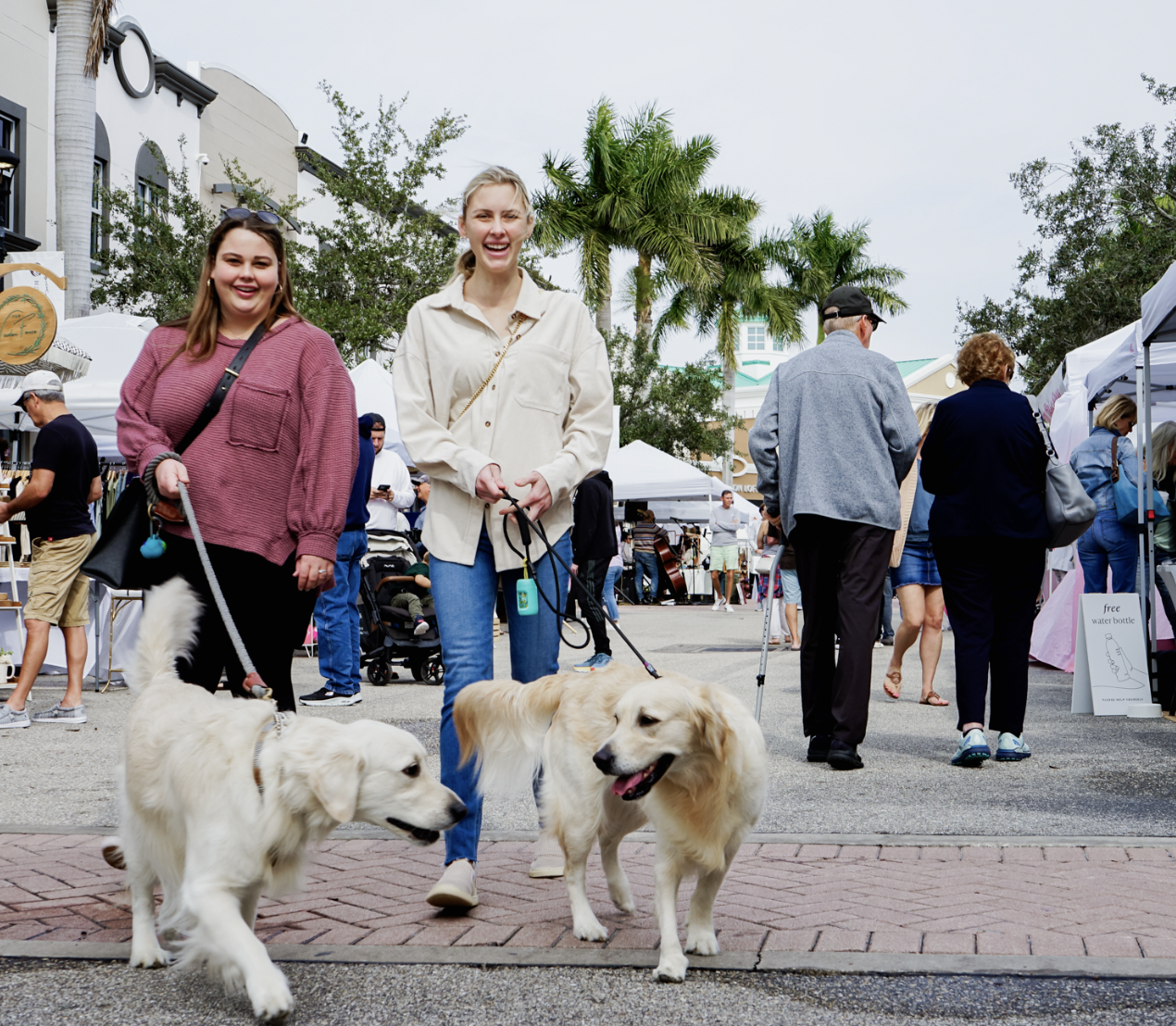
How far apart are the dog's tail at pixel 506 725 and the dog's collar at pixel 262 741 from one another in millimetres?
693

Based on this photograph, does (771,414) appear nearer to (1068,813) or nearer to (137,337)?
(1068,813)

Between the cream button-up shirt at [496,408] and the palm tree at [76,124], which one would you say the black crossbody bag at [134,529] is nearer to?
the cream button-up shirt at [496,408]

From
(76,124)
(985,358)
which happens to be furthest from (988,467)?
(76,124)

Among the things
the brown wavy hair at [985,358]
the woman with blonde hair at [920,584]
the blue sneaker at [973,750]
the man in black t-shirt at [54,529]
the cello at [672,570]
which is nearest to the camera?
the blue sneaker at [973,750]

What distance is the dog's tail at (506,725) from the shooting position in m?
3.43

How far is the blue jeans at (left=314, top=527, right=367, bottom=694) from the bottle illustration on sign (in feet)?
16.8

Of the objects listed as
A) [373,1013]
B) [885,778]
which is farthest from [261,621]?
[885,778]

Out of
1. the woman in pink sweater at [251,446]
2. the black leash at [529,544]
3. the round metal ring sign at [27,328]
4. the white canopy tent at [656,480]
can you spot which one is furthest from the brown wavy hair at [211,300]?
the white canopy tent at [656,480]

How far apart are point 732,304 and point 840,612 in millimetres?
34516

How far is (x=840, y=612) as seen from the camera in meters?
6.02

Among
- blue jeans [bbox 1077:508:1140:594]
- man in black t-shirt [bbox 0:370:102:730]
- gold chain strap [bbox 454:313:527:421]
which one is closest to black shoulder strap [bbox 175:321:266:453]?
gold chain strap [bbox 454:313:527:421]

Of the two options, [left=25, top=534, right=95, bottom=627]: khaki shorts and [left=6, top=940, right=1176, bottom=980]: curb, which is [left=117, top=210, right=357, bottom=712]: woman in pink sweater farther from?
[left=25, top=534, right=95, bottom=627]: khaki shorts

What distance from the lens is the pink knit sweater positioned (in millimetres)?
3584

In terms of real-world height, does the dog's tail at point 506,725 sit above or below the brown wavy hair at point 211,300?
below
